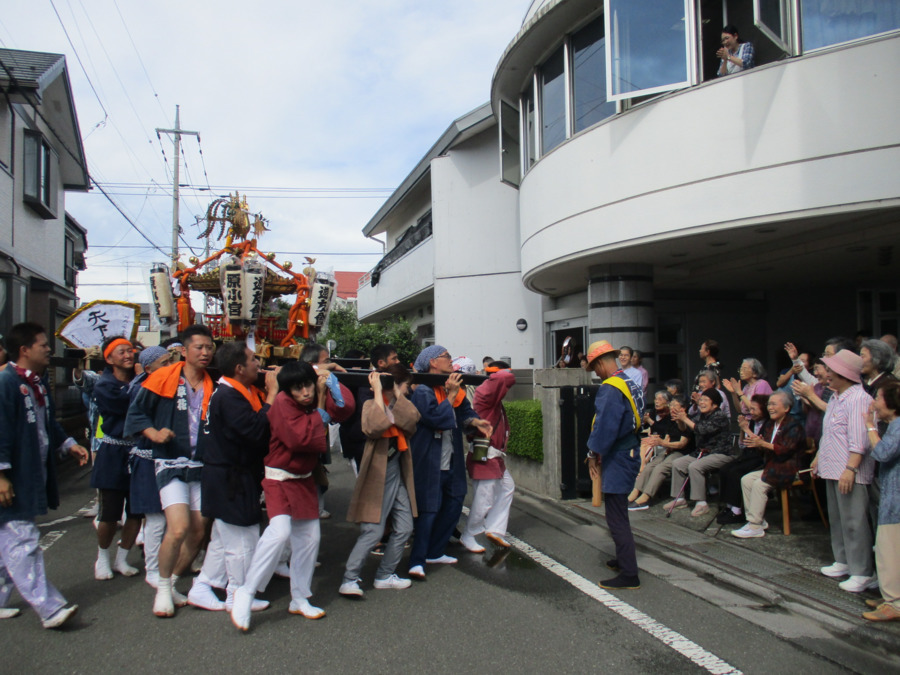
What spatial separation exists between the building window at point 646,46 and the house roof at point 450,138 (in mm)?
6946

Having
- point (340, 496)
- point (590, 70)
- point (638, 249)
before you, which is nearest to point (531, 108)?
point (590, 70)

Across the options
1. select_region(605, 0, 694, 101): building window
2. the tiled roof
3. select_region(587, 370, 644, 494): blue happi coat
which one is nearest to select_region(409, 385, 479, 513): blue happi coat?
select_region(587, 370, 644, 494): blue happi coat

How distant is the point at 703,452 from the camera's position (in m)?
7.16

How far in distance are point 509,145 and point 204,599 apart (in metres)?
11.9

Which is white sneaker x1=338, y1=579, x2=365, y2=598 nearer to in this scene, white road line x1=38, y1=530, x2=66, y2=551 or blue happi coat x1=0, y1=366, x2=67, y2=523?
blue happi coat x1=0, y1=366, x2=67, y2=523

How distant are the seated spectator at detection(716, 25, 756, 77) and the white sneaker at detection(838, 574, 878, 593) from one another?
611cm

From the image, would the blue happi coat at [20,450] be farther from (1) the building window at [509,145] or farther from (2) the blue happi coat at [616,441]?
(1) the building window at [509,145]

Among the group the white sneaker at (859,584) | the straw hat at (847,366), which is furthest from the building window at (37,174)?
the white sneaker at (859,584)

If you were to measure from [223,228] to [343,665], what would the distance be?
796 centimetres

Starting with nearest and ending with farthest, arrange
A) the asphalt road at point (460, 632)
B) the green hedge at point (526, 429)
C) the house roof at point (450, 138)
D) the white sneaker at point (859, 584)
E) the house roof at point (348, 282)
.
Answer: the asphalt road at point (460, 632) → the white sneaker at point (859, 584) → the green hedge at point (526, 429) → the house roof at point (450, 138) → the house roof at point (348, 282)

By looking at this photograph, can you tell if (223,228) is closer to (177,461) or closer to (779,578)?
(177,461)

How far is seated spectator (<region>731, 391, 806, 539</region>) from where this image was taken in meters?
5.98

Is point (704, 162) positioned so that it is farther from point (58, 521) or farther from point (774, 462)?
point (58, 521)

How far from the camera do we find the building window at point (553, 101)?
10844 mm
